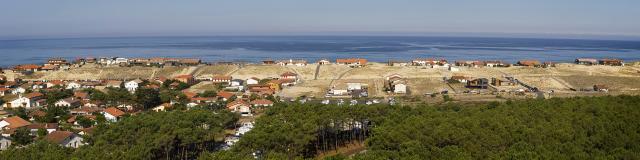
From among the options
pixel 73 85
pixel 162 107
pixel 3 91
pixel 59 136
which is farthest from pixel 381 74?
pixel 59 136

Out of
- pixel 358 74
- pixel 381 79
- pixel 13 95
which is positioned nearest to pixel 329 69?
pixel 358 74

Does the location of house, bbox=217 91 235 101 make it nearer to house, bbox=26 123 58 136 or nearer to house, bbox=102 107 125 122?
house, bbox=102 107 125 122

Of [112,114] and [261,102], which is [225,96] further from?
[112,114]

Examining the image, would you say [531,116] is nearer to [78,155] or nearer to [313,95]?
[78,155]

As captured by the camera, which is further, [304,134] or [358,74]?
[358,74]

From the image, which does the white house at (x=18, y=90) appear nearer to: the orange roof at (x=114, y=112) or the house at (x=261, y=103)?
the orange roof at (x=114, y=112)
